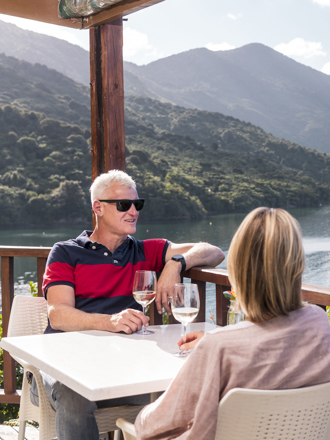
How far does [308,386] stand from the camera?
3.76 ft

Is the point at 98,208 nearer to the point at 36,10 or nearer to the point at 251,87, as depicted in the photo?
the point at 36,10

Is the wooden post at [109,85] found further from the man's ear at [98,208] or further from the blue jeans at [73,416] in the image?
the blue jeans at [73,416]

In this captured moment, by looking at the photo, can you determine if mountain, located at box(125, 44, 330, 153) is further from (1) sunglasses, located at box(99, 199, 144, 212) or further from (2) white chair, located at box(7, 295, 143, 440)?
(2) white chair, located at box(7, 295, 143, 440)

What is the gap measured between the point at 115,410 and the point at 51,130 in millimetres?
41577

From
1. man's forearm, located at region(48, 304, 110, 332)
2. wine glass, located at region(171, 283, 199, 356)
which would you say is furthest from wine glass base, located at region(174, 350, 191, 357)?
man's forearm, located at region(48, 304, 110, 332)

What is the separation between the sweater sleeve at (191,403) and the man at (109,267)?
66 cm

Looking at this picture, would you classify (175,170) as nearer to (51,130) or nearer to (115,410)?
(51,130)

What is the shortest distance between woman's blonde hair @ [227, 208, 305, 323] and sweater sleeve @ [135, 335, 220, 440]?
14cm

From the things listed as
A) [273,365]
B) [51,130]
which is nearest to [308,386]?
[273,365]

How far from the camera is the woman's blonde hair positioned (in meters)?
1.13

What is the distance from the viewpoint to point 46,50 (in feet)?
198

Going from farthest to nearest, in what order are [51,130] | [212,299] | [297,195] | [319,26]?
[319,26], [297,195], [51,130], [212,299]

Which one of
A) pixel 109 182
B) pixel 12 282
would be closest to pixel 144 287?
pixel 109 182

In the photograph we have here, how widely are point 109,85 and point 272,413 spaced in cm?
233
